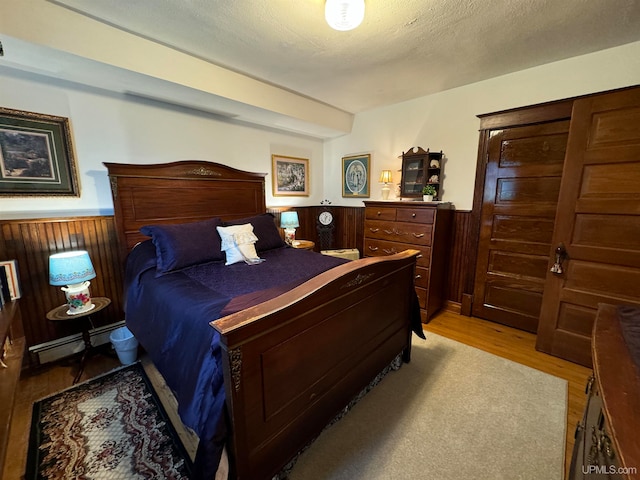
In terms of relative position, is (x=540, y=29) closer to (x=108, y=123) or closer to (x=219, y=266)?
(x=219, y=266)

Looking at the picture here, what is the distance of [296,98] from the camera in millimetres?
2967

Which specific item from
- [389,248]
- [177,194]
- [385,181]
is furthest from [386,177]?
[177,194]

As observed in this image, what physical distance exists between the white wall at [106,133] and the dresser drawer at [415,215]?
1967mm

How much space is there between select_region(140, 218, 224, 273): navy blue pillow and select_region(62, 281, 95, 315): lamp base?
58 cm

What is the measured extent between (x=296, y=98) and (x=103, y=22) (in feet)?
5.56

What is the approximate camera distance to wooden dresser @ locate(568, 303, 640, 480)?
1.88 ft

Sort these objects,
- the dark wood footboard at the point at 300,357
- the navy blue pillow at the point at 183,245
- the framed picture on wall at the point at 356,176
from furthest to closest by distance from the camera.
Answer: the framed picture on wall at the point at 356,176 → the navy blue pillow at the point at 183,245 → the dark wood footboard at the point at 300,357

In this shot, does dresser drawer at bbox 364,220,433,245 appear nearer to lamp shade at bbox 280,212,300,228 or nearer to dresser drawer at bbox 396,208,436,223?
dresser drawer at bbox 396,208,436,223

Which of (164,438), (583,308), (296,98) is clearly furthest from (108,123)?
(583,308)

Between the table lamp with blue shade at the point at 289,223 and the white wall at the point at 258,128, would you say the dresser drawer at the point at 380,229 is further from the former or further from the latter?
the table lamp with blue shade at the point at 289,223

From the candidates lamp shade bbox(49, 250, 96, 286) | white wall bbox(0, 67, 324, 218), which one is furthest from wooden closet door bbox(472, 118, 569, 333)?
lamp shade bbox(49, 250, 96, 286)

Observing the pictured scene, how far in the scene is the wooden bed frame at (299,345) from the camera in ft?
3.28

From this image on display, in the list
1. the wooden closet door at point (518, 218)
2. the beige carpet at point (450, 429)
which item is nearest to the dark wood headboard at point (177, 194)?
the beige carpet at point (450, 429)

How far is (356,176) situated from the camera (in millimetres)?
3850
